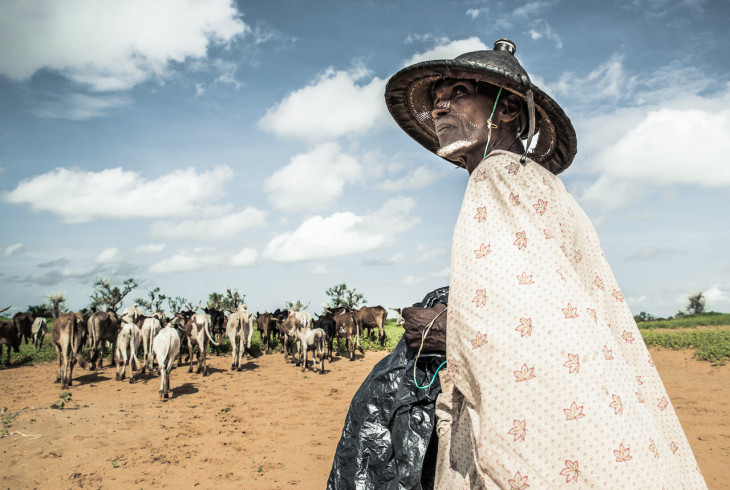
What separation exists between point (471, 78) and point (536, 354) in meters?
1.28

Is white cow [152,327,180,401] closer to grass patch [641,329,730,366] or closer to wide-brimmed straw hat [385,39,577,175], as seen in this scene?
wide-brimmed straw hat [385,39,577,175]

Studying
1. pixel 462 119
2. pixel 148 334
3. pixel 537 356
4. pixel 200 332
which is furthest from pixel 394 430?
pixel 148 334

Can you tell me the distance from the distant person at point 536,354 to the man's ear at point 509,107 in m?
0.07

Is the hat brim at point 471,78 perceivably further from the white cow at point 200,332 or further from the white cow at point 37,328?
the white cow at point 37,328

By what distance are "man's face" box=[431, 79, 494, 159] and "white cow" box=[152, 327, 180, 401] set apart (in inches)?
444

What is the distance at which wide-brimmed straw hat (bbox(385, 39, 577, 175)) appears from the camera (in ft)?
5.95

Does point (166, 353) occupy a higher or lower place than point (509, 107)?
lower

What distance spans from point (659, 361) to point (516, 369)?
16.9 metres

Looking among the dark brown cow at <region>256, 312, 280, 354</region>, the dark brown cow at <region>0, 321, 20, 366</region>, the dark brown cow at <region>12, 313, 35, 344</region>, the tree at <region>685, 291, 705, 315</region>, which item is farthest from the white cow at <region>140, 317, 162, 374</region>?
the tree at <region>685, 291, 705, 315</region>

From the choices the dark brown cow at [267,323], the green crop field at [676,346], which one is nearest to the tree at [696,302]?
the green crop field at [676,346]

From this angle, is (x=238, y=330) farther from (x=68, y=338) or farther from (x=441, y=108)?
(x=441, y=108)

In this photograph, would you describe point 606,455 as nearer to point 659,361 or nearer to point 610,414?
point 610,414

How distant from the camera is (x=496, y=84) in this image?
1862mm

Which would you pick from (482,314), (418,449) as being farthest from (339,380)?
(482,314)
